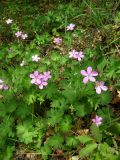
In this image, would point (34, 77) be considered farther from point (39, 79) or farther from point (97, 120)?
point (97, 120)

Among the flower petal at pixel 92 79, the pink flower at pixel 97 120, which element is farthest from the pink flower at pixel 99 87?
the pink flower at pixel 97 120

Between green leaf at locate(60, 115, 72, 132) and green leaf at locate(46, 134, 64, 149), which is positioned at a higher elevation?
green leaf at locate(60, 115, 72, 132)

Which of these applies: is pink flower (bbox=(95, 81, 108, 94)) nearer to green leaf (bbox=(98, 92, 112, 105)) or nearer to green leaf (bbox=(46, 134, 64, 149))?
green leaf (bbox=(98, 92, 112, 105))

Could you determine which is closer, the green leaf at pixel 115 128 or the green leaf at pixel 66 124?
the green leaf at pixel 115 128

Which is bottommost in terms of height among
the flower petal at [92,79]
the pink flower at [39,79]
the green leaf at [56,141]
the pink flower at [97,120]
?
the green leaf at [56,141]

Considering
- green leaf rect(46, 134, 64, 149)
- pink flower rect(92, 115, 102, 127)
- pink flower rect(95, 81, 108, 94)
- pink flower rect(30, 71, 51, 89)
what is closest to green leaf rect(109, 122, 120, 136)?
pink flower rect(92, 115, 102, 127)

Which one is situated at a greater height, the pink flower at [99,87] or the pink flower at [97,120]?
the pink flower at [99,87]

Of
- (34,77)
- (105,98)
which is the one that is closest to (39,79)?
(34,77)

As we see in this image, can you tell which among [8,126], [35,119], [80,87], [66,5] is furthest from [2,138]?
[66,5]

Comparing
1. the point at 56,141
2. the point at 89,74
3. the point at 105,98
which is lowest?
the point at 56,141

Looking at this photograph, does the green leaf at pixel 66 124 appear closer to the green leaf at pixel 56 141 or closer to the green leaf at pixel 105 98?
the green leaf at pixel 56 141

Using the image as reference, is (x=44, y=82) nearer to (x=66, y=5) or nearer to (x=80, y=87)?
(x=80, y=87)
